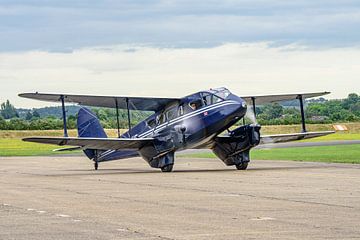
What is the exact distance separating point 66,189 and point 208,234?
1292 centimetres

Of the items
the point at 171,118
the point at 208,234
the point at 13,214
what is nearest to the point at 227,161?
the point at 171,118

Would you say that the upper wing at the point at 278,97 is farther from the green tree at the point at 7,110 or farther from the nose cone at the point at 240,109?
the green tree at the point at 7,110

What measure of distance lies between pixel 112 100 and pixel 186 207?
65.6 feet

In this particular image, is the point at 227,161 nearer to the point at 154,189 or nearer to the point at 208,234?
the point at 154,189

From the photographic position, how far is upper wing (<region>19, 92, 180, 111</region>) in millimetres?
39312

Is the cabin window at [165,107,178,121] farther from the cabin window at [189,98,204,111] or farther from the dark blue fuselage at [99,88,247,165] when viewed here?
the cabin window at [189,98,204,111]

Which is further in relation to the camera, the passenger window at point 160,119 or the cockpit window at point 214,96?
the passenger window at point 160,119

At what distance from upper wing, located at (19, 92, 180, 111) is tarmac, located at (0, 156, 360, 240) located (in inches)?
228

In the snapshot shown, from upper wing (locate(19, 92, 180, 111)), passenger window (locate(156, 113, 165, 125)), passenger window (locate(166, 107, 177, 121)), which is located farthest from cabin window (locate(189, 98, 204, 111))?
passenger window (locate(156, 113, 165, 125))

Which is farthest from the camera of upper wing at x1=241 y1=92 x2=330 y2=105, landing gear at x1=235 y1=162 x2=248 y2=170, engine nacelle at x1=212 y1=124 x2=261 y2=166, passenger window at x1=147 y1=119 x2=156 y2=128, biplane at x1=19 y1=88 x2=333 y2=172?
upper wing at x1=241 y1=92 x2=330 y2=105

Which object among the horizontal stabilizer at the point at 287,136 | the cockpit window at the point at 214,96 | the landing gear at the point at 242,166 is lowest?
the landing gear at the point at 242,166

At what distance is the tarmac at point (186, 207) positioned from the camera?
52.5 feet

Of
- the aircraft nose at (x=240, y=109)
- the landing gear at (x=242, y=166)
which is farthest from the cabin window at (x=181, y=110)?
the landing gear at (x=242, y=166)

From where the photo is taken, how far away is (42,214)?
1953 centimetres
